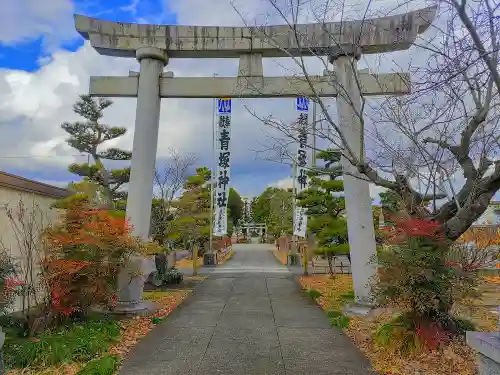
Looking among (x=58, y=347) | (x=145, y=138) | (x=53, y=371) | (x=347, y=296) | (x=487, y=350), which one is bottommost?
(x=53, y=371)

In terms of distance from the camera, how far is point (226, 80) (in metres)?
9.72

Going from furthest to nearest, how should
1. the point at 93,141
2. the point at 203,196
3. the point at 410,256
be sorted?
the point at 203,196
the point at 93,141
the point at 410,256

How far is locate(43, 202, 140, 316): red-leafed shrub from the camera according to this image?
22.2 feet

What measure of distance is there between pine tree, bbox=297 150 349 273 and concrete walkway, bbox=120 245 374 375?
384 cm

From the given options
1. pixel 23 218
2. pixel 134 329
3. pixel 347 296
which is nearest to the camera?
pixel 134 329

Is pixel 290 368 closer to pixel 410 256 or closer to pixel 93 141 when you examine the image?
pixel 410 256

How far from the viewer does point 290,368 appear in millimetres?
5539

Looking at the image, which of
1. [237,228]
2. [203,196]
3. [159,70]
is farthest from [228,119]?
[237,228]

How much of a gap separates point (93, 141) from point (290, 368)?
14726 millimetres

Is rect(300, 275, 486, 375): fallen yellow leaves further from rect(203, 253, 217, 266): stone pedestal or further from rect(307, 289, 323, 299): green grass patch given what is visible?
rect(203, 253, 217, 266): stone pedestal

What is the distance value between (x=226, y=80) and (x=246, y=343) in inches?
224

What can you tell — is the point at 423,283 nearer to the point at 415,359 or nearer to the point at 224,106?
the point at 415,359

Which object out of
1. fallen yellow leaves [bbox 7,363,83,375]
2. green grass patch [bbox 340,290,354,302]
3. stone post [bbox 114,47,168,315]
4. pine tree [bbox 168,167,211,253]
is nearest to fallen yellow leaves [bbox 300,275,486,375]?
green grass patch [bbox 340,290,354,302]

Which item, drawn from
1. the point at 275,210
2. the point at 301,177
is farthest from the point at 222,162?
the point at 275,210
